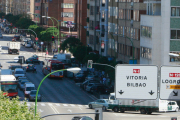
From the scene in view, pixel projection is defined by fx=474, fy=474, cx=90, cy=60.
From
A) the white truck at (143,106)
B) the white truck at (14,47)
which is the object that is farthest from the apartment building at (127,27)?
the white truck at (14,47)

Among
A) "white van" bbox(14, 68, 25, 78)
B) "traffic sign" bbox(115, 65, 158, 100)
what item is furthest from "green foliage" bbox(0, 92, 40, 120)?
"white van" bbox(14, 68, 25, 78)

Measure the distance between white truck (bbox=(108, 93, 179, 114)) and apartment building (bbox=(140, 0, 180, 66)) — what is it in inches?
296

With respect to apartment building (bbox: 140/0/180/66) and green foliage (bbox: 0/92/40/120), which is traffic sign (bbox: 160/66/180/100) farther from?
apartment building (bbox: 140/0/180/66)

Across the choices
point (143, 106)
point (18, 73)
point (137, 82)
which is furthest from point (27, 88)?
point (137, 82)

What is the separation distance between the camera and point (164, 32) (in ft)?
201

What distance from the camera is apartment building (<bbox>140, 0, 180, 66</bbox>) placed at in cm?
6041

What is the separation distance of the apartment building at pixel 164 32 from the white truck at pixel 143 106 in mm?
7522

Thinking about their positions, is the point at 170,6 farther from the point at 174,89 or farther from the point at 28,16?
the point at 28,16

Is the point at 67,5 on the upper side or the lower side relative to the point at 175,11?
upper

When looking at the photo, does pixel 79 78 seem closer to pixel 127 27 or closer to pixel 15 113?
pixel 127 27

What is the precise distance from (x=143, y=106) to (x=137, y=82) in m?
32.3

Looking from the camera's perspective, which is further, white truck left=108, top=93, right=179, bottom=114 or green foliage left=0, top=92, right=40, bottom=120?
white truck left=108, top=93, right=179, bottom=114

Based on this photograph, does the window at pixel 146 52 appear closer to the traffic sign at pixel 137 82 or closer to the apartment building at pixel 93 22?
the apartment building at pixel 93 22

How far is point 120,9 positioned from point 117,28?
403 centimetres
